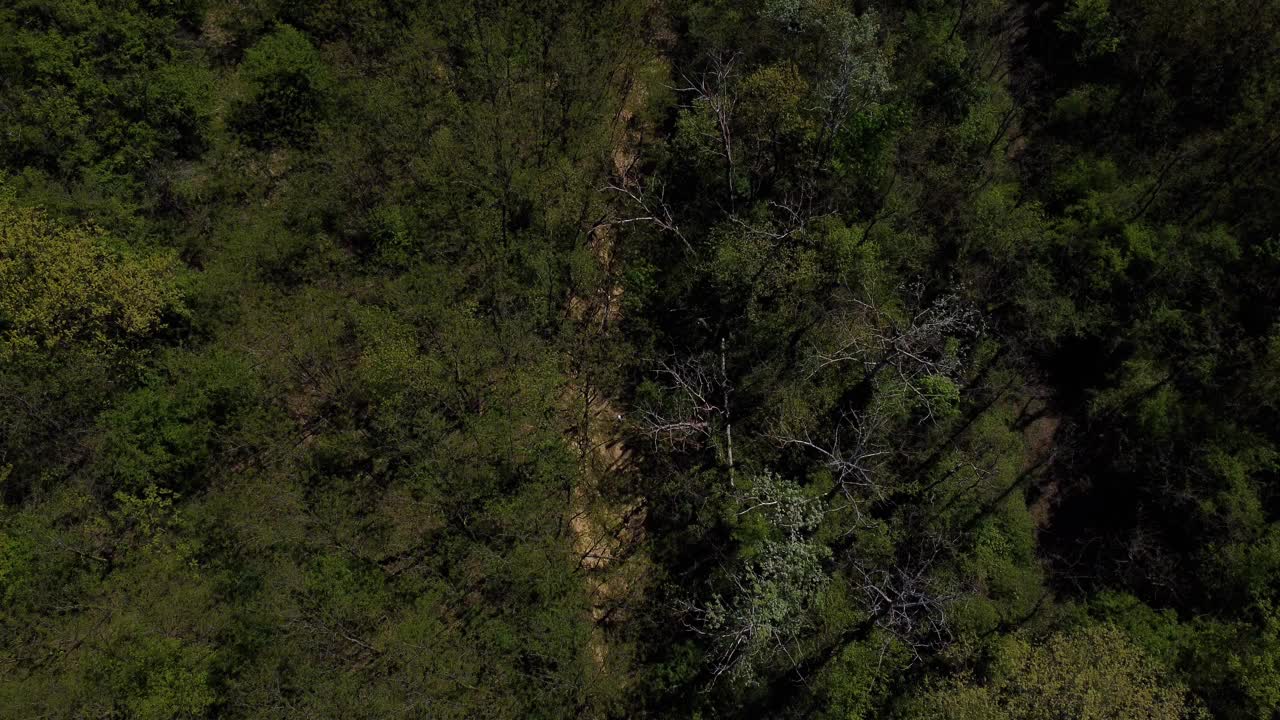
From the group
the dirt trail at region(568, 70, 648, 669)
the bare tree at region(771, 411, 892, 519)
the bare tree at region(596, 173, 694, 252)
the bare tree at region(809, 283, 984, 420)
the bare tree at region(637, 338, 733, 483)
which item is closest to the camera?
the bare tree at region(771, 411, 892, 519)

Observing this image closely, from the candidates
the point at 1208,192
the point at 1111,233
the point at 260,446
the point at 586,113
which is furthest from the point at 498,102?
the point at 1208,192

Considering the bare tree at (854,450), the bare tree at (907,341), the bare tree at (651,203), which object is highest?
the bare tree at (651,203)

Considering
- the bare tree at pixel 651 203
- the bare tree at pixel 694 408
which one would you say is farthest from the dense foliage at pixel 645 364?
the bare tree at pixel 651 203

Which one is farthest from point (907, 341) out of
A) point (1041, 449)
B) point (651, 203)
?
point (651, 203)

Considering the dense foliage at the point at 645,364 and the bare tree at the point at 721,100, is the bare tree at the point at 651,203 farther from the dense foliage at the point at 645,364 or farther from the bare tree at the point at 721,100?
the bare tree at the point at 721,100

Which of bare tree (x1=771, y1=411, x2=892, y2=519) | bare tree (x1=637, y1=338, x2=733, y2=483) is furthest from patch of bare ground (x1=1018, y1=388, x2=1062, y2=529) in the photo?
bare tree (x1=637, y1=338, x2=733, y2=483)

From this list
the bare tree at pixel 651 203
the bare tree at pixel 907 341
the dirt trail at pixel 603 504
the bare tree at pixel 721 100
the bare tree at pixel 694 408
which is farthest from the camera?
the bare tree at pixel 651 203

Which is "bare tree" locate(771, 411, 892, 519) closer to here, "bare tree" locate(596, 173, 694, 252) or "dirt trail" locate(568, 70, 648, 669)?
"dirt trail" locate(568, 70, 648, 669)

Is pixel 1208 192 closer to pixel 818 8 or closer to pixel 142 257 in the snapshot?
pixel 818 8
